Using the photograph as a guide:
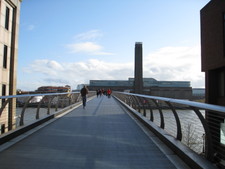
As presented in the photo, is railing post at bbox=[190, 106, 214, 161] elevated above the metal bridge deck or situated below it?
above

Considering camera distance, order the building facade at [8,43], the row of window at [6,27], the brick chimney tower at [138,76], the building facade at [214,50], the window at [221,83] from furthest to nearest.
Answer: the brick chimney tower at [138,76] < the row of window at [6,27] < the building facade at [8,43] < the window at [221,83] < the building facade at [214,50]

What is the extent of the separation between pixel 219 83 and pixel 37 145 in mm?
20202

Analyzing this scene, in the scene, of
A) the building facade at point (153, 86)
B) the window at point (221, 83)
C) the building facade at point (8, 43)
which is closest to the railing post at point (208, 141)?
the window at point (221, 83)

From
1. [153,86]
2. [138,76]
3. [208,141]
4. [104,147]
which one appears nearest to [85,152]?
[104,147]

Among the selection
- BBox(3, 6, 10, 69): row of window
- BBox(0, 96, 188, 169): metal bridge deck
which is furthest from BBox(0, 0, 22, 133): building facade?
BBox(0, 96, 188, 169): metal bridge deck

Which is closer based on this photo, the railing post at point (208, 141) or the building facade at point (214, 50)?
the railing post at point (208, 141)

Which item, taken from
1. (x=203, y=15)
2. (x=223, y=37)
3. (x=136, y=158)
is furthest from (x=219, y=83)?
(x=136, y=158)

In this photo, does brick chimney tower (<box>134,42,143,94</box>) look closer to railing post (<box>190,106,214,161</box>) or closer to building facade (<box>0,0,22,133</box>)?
building facade (<box>0,0,22,133</box>)

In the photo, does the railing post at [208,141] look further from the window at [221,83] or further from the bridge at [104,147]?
the window at [221,83]

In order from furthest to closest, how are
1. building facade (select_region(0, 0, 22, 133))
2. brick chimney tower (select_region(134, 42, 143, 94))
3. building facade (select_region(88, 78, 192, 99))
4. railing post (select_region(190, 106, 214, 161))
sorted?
building facade (select_region(88, 78, 192, 99)) < brick chimney tower (select_region(134, 42, 143, 94)) < building facade (select_region(0, 0, 22, 133)) < railing post (select_region(190, 106, 214, 161))

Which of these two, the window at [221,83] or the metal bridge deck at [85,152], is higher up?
the window at [221,83]

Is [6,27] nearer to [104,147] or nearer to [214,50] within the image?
[214,50]

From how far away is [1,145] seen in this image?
5.13 m

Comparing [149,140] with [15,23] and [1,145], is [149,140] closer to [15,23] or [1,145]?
[1,145]
